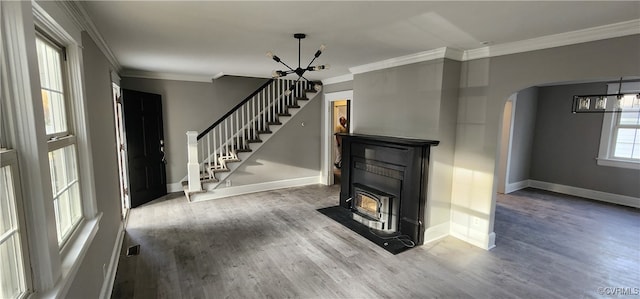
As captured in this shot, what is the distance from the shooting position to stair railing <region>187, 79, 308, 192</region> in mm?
5773

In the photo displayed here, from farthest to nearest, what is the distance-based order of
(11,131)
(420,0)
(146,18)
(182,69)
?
(182,69), (146,18), (420,0), (11,131)

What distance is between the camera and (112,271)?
2.85 metres

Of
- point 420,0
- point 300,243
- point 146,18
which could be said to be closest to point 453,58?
point 420,0

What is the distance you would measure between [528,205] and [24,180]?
260 inches

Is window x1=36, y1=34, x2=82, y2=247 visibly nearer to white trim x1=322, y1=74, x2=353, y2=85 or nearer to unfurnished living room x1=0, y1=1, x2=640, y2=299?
unfurnished living room x1=0, y1=1, x2=640, y2=299

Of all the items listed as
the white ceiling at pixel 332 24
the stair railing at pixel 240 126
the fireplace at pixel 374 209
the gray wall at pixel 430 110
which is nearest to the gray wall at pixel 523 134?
the gray wall at pixel 430 110

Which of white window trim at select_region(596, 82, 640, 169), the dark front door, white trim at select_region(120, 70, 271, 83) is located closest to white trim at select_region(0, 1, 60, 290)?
the dark front door

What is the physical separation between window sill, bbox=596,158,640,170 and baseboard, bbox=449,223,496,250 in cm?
389

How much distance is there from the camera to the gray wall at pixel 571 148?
216 inches

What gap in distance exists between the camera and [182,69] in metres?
5.14

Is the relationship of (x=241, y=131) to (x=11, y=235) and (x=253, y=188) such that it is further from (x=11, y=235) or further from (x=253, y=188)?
(x=11, y=235)

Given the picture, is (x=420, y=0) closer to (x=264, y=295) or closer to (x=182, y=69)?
(x=264, y=295)

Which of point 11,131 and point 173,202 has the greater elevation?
point 11,131

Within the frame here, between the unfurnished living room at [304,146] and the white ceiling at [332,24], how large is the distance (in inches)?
1.1
